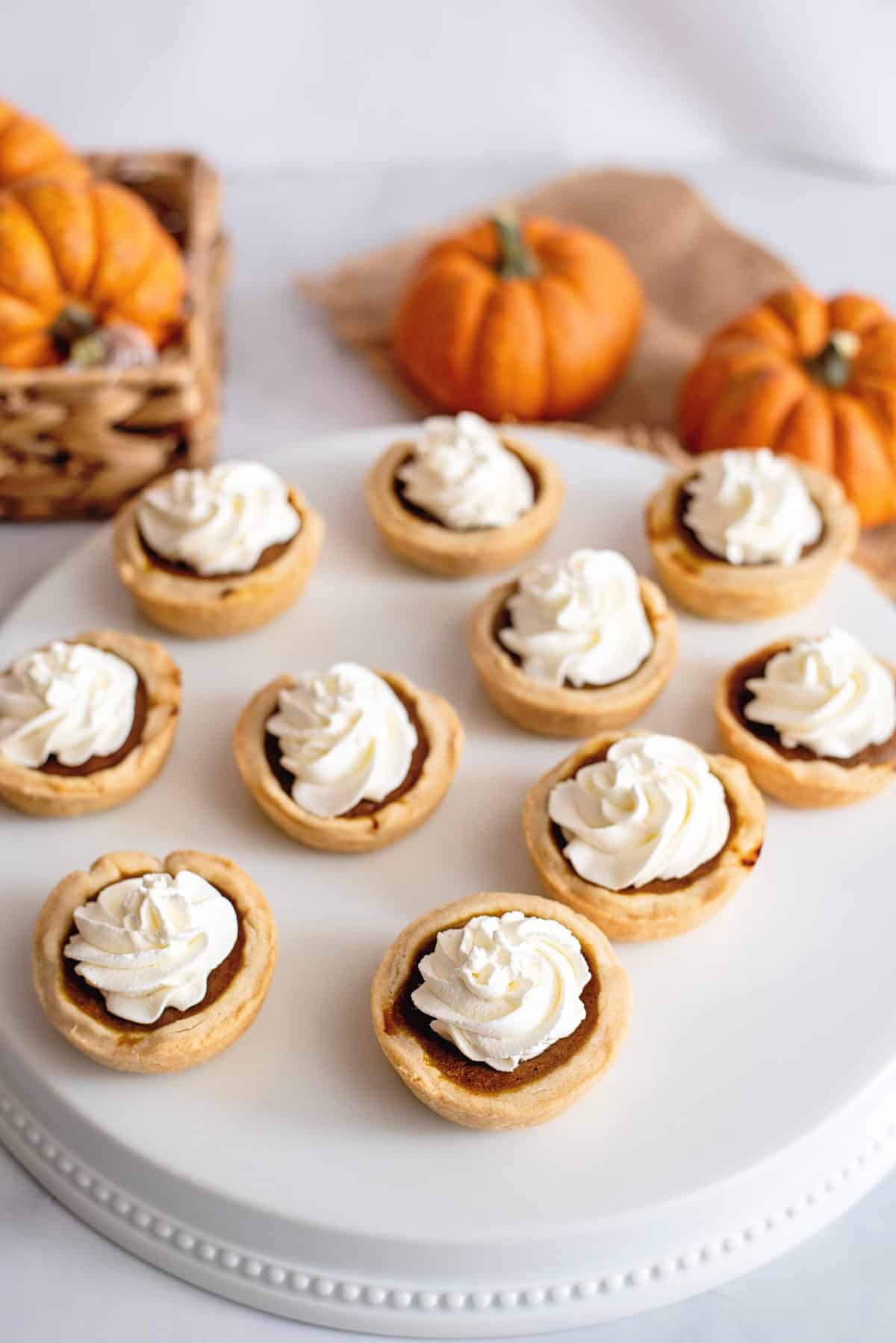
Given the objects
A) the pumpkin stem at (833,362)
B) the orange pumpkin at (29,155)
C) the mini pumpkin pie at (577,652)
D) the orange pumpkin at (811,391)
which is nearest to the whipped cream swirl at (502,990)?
the mini pumpkin pie at (577,652)

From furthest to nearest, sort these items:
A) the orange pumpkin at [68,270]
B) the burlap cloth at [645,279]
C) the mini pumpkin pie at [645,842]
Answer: the burlap cloth at [645,279] → the orange pumpkin at [68,270] → the mini pumpkin pie at [645,842]

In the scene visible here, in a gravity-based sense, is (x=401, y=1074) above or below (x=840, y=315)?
below

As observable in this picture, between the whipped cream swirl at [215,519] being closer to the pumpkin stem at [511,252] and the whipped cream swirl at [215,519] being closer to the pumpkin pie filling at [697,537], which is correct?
the pumpkin pie filling at [697,537]

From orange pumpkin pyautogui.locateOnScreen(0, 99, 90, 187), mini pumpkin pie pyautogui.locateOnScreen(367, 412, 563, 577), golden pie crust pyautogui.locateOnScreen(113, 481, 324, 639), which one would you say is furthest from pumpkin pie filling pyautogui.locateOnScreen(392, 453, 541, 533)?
orange pumpkin pyautogui.locateOnScreen(0, 99, 90, 187)

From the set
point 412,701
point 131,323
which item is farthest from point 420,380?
point 412,701

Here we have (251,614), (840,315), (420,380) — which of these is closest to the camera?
(251,614)

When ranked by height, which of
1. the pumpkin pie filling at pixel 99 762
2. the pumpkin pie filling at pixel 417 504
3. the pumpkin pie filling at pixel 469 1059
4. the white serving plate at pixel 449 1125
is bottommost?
the white serving plate at pixel 449 1125

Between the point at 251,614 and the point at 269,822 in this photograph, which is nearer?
the point at 269,822

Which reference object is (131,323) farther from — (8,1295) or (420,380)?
(8,1295)
